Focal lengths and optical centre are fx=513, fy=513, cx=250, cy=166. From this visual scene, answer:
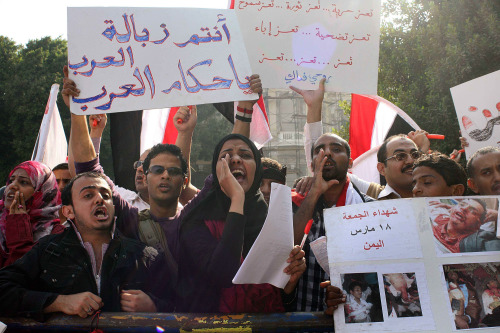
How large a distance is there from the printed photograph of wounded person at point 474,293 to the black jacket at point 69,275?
124 cm

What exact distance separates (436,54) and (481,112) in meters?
6.85

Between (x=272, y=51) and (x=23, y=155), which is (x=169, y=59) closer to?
(x=272, y=51)

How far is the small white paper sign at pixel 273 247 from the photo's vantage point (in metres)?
2.00

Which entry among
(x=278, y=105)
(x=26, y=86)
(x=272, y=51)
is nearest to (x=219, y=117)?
(x=278, y=105)

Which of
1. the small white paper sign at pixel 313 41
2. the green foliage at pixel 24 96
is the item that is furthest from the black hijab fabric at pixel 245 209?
the green foliage at pixel 24 96

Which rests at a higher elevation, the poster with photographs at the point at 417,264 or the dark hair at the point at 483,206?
the dark hair at the point at 483,206

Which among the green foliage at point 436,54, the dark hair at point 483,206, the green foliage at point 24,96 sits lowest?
the dark hair at point 483,206

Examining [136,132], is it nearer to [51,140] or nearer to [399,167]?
[51,140]

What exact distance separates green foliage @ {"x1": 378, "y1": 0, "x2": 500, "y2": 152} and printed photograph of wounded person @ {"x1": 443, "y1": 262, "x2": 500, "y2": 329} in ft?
26.3

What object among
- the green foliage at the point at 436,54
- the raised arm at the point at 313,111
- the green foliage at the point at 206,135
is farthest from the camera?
the green foliage at the point at 206,135

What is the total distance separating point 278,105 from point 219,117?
858 cm

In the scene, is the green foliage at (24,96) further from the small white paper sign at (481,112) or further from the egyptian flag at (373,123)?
the small white paper sign at (481,112)

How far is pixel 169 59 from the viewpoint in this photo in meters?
2.96

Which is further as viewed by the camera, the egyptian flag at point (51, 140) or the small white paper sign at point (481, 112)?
the egyptian flag at point (51, 140)
